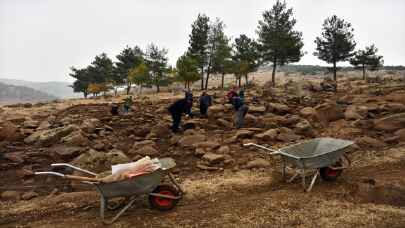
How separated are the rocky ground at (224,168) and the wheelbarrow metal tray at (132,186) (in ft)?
1.47

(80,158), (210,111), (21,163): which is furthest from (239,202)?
(210,111)

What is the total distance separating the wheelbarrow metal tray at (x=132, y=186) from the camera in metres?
5.07

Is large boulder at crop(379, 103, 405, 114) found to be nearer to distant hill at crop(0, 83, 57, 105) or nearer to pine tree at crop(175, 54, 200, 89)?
pine tree at crop(175, 54, 200, 89)

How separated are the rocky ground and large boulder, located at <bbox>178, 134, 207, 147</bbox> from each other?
0.13 ft

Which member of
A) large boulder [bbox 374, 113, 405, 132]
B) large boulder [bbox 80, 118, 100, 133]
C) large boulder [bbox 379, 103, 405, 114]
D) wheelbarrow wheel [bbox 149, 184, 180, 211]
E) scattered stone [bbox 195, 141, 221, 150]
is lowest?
wheelbarrow wheel [bbox 149, 184, 180, 211]

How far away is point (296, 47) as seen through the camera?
108ft

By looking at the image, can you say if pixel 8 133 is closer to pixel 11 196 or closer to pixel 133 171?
pixel 11 196

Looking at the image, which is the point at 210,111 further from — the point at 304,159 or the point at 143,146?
the point at 304,159

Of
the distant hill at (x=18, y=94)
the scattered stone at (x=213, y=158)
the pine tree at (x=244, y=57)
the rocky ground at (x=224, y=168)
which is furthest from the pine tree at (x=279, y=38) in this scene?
the distant hill at (x=18, y=94)

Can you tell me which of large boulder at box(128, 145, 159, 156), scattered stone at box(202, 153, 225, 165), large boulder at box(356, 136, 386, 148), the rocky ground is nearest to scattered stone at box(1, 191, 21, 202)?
the rocky ground

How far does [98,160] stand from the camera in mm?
8227

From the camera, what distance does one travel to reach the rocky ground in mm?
5363

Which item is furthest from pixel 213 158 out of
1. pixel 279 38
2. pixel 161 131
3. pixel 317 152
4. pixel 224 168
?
pixel 279 38

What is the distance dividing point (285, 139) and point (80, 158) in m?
5.63
